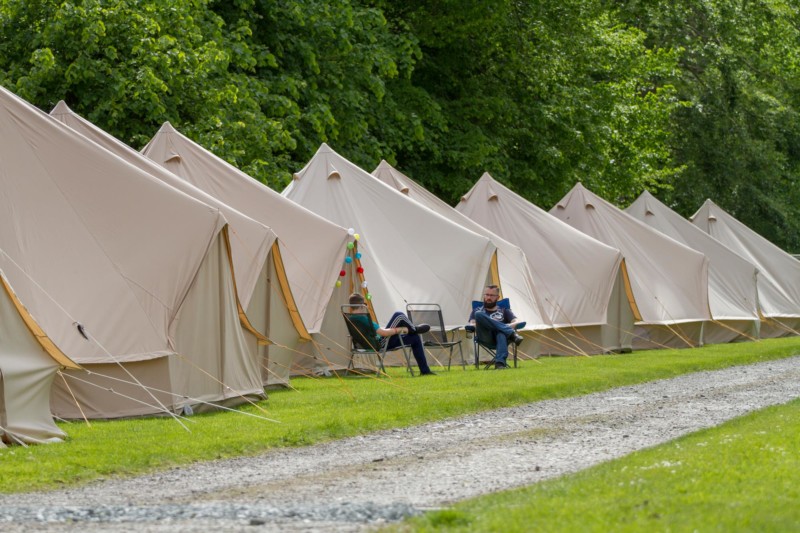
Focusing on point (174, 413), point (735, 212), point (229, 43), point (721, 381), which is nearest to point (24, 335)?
point (174, 413)

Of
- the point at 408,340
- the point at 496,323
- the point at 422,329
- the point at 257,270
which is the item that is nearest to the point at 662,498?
the point at 257,270

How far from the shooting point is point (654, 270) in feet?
87.4

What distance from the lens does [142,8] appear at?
21750 mm

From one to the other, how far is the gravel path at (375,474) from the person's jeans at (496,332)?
4737 millimetres

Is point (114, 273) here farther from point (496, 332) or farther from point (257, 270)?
point (496, 332)

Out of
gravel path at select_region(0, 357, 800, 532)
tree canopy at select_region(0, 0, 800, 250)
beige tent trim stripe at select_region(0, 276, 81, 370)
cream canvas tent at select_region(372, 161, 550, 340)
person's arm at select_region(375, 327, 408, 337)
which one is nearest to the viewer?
gravel path at select_region(0, 357, 800, 532)

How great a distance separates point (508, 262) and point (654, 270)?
17.7 ft

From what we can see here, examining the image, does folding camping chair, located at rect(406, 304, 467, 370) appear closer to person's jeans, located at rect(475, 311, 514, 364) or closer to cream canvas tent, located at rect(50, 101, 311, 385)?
person's jeans, located at rect(475, 311, 514, 364)

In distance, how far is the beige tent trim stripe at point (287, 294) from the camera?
619 inches

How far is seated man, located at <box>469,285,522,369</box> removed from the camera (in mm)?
18828

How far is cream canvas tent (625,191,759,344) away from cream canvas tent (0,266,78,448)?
18503mm

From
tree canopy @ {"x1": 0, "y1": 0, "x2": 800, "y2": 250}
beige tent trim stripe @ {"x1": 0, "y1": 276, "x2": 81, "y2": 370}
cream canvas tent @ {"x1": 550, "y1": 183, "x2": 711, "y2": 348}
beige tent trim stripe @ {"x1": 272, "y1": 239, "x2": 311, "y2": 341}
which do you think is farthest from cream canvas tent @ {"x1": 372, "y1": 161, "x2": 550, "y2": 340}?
beige tent trim stripe @ {"x1": 0, "y1": 276, "x2": 81, "y2": 370}

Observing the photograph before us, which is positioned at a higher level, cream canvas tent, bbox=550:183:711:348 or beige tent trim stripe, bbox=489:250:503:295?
cream canvas tent, bbox=550:183:711:348

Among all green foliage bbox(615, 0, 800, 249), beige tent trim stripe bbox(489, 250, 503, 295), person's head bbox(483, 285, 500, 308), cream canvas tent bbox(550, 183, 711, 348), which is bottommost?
person's head bbox(483, 285, 500, 308)
